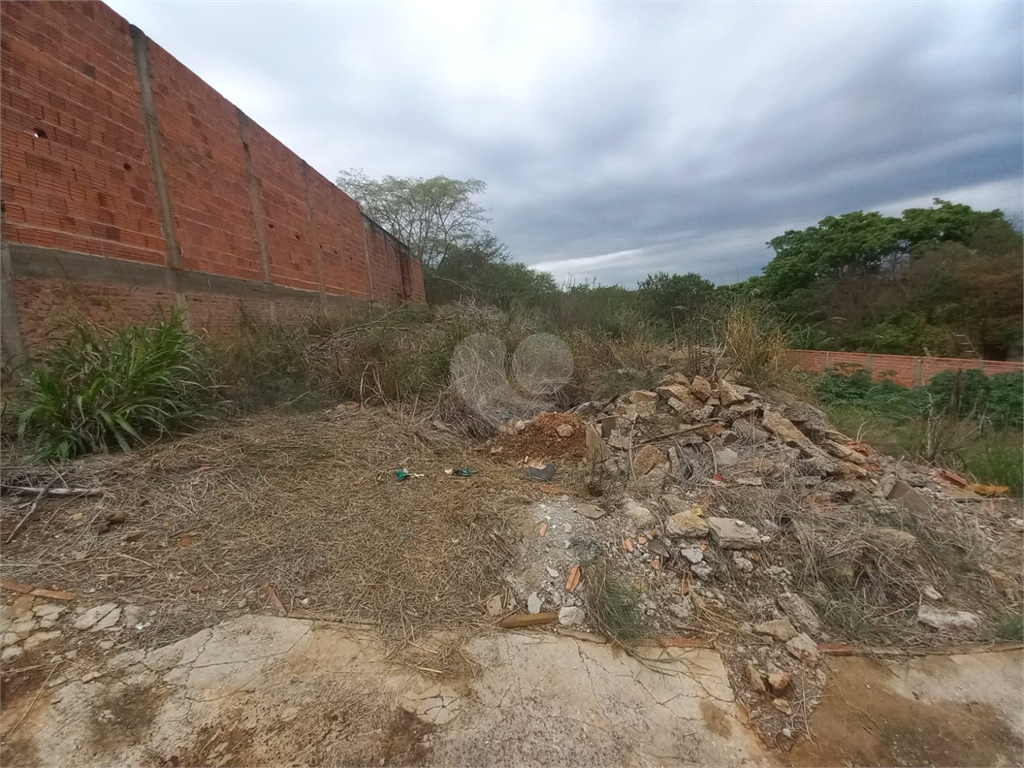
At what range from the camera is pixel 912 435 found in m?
4.03

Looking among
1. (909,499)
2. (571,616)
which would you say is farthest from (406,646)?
(909,499)

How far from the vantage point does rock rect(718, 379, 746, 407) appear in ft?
13.3

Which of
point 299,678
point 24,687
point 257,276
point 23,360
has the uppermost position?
point 257,276

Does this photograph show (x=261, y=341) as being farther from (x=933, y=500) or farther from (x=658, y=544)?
(x=933, y=500)

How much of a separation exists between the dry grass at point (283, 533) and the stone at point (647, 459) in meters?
0.94

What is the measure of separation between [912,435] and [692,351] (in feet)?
6.98

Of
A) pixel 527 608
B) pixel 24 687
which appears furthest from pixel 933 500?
pixel 24 687

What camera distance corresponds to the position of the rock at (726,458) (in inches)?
128

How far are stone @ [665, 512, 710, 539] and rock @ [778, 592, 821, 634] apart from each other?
1.52ft

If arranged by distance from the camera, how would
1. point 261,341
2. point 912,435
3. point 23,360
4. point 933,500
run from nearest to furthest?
point 933,500 → point 23,360 → point 912,435 → point 261,341

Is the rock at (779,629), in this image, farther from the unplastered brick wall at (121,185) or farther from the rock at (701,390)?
the unplastered brick wall at (121,185)

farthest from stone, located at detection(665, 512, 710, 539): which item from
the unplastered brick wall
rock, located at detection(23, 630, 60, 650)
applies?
the unplastered brick wall

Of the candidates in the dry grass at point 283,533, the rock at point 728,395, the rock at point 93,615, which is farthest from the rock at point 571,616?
the rock at point 728,395

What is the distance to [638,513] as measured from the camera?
8.77 ft
